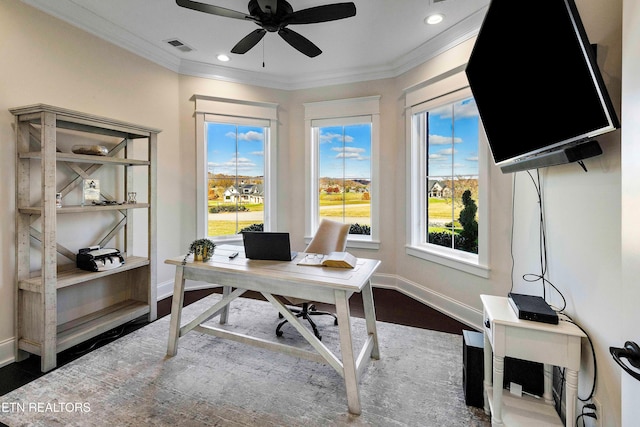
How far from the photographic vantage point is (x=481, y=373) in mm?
1805

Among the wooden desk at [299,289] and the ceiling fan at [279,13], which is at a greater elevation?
the ceiling fan at [279,13]

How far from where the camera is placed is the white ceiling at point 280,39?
8.66 feet

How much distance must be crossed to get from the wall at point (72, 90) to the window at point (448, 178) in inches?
122

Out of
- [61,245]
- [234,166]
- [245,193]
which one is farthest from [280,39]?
[61,245]

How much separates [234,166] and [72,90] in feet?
6.30

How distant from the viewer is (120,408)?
178 cm

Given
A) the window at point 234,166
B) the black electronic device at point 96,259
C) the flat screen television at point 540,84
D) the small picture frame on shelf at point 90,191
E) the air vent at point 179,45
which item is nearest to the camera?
the flat screen television at point 540,84

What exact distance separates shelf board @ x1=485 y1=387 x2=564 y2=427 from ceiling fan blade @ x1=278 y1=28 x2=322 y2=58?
2.89 m

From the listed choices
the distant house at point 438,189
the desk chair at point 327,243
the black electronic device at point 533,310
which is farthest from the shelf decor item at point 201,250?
the distant house at point 438,189

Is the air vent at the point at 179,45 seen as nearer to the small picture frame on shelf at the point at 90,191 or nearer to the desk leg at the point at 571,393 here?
the small picture frame on shelf at the point at 90,191

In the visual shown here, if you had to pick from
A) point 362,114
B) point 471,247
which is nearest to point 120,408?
point 471,247

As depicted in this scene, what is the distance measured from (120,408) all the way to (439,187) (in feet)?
11.5

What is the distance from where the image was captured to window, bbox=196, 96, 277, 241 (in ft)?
13.2

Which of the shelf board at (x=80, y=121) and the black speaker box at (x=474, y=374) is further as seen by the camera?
the shelf board at (x=80, y=121)
